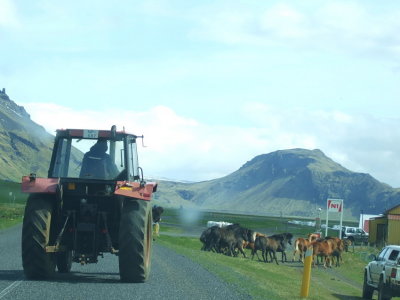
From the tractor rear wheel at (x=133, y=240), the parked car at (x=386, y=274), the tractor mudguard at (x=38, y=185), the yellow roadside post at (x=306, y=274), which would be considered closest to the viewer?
the tractor rear wheel at (x=133, y=240)

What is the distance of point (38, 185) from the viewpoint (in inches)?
667

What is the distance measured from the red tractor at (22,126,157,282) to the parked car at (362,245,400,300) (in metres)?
8.42

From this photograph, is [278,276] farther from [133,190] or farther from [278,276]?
[133,190]

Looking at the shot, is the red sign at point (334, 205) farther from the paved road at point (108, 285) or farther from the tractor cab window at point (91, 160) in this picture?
the tractor cab window at point (91, 160)

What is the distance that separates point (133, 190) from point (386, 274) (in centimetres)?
986

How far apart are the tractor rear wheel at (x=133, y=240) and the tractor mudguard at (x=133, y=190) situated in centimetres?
20

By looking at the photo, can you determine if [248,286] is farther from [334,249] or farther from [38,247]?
[334,249]

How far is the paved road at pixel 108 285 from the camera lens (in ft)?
48.5

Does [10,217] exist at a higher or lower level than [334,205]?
lower

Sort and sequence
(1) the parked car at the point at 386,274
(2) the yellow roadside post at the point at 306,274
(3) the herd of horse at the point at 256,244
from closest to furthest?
(2) the yellow roadside post at the point at 306,274 → (1) the parked car at the point at 386,274 → (3) the herd of horse at the point at 256,244

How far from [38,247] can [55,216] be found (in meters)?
0.98

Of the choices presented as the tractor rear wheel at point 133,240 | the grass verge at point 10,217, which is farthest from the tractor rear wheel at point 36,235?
the grass verge at point 10,217

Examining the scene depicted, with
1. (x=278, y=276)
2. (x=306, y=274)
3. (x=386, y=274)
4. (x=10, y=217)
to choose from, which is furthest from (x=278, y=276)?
(x=10, y=217)

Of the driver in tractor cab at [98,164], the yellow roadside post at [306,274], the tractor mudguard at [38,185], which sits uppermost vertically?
the driver in tractor cab at [98,164]
